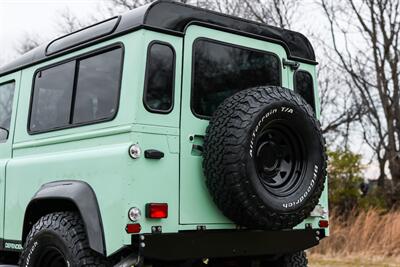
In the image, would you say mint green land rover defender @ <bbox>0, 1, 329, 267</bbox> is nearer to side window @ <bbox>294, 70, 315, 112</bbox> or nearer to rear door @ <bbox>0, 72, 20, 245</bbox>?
side window @ <bbox>294, 70, 315, 112</bbox>

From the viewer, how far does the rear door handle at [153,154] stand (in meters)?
4.41

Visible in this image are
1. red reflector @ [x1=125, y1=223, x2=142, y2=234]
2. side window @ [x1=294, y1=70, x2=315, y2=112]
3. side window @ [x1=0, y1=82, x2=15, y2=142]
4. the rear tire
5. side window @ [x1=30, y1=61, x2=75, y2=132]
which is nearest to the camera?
red reflector @ [x1=125, y1=223, x2=142, y2=234]

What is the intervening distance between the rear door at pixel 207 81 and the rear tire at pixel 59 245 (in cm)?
75

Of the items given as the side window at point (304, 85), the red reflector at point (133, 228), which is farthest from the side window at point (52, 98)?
the side window at point (304, 85)

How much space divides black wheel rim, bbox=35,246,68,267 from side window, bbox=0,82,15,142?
1.51 meters

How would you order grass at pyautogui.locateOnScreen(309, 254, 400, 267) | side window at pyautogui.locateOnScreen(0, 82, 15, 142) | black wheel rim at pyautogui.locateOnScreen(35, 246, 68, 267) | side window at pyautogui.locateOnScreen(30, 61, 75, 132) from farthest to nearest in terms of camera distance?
grass at pyautogui.locateOnScreen(309, 254, 400, 267), side window at pyautogui.locateOnScreen(0, 82, 15, 142), side window at pyautogui.locateOnScreen(30, 61, 75, 132), black wheel rim at pyautogui.locateOnScreen(35, 246, 68, 267)

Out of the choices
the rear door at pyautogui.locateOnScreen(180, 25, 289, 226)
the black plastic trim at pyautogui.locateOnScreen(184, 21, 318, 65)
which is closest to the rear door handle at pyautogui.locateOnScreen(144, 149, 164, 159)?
the rear door at pyautogui.locateOnScreen(180, 25, 289, 226)

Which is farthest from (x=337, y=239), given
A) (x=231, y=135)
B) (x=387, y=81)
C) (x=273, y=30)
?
(x=231, y=135)

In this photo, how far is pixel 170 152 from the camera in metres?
4.59

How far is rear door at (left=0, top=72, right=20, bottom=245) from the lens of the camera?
5.84 m

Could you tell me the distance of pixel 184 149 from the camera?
4.68 metres

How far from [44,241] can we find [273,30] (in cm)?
269

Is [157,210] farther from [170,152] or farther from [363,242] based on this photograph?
[363,242]

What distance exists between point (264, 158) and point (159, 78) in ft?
3.46
